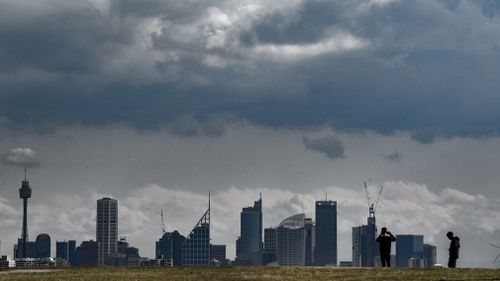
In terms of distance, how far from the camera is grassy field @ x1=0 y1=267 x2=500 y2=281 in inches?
2253

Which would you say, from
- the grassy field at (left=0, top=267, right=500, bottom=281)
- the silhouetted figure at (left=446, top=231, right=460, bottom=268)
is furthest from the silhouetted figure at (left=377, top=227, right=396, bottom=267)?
the grassy field at (left=0, top=267, right=500, bottom=281)

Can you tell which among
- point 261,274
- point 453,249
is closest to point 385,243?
point 453,249

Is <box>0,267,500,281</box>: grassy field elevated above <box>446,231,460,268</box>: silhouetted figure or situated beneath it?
situated beneath

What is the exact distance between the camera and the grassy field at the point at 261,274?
57219mm

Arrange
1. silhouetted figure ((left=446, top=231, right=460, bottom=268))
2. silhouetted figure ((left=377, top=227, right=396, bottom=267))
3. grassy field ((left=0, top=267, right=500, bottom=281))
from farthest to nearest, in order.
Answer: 1. silhouetted figure ((left=446, top=231, right=460, bottom=268))
2. silhouetted figure ((left=377, top=227, right=396, bottom=267))
3. grassy field ((left=0, top=267, right=500, bottom=281))

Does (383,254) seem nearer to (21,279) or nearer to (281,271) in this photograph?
(281,271)

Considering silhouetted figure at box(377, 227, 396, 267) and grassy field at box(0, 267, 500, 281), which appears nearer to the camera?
grassy field at box(0, 267, 500, 281)

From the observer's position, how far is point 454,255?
237 ft

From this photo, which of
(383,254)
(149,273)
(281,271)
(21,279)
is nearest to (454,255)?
(383,254)

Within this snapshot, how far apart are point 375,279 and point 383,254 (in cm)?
1619

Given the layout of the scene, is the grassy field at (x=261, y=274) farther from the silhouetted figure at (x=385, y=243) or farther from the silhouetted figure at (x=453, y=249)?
the silhouetted figure at (x=453, y=249)

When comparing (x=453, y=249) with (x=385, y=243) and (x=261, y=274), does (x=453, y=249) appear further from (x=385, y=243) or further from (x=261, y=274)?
(x=261, y=274)

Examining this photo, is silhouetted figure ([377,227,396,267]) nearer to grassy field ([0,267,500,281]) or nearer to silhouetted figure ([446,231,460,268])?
silhouetted figure ([446,231,460,268])

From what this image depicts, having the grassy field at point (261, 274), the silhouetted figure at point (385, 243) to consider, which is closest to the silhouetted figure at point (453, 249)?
the silhouetted figure at point (385, 243)
